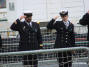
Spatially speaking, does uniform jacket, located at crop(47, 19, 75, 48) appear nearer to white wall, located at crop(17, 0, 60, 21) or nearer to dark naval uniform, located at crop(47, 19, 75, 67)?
dark naval uniform, located at crop(47, 19, 75, 67)

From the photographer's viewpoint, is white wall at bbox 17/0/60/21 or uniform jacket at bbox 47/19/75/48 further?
white wall at bbox 17/0/60/21

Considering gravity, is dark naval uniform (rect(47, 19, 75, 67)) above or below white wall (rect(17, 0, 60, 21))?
below

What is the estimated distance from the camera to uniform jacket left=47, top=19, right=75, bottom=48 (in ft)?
16.6

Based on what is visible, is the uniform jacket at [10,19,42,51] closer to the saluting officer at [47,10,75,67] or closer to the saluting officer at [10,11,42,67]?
the saluting officer at [10,11,42,67]

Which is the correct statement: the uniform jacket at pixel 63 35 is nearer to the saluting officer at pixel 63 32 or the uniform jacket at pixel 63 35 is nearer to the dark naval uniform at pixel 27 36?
the saluting officer at pixel 63 32

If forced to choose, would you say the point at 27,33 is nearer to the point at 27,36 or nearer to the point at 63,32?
the point at 27,36

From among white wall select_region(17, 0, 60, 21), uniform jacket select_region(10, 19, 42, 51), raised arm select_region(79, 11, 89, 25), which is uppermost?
white wall select_region(17, 0, 60, 21)

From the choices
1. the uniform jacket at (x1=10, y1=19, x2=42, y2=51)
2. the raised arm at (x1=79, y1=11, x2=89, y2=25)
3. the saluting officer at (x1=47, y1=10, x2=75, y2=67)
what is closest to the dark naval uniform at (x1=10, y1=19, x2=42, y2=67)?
the uniform jacket at (x1=10, y1=19, x2=42, y2=51)

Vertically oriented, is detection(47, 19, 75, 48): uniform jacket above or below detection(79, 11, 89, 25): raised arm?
below

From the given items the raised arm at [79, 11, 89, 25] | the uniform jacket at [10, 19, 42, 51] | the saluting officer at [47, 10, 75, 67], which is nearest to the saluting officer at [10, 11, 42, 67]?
the uniform jacket at [10, 19, 42, 51]

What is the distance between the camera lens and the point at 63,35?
508 cm

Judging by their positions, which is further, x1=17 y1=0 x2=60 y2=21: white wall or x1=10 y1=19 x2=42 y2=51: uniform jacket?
x1=17 y1=0 x2=60 y2=21: white wall

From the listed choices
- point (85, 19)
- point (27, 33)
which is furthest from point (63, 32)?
point (27, 33)

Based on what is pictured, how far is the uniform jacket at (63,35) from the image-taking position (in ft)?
16.6
